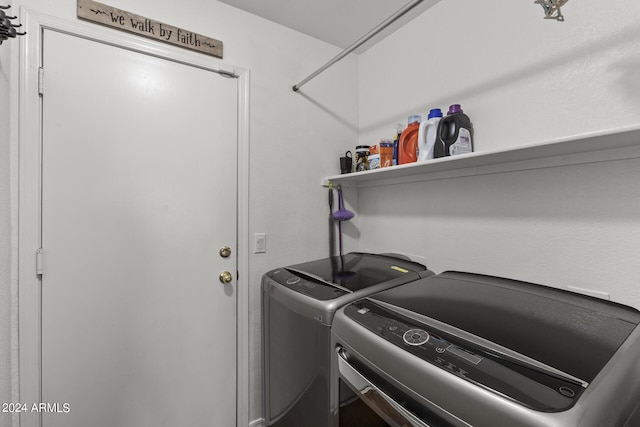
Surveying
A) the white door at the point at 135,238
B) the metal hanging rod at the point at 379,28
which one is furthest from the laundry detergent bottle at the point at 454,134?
the white door at the point at 135,238

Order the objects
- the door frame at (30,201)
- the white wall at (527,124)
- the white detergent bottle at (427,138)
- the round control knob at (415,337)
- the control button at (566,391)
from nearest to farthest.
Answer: the control button at (566,391) < the round control knob at (415,337) < the white wall at (527,124) < the door frame at (30,201) < the white detergent bottle at (427,138)

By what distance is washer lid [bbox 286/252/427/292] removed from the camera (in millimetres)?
1298

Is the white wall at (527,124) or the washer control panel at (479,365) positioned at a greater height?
the white wall at (527,124)

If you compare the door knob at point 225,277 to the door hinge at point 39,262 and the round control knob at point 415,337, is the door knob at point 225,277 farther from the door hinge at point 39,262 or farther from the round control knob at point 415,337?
the round control knob at point 415,337

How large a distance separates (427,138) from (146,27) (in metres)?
1.56

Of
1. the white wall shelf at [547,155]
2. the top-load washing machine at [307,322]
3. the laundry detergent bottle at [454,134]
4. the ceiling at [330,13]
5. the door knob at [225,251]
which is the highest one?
the ceiling at [330,13]

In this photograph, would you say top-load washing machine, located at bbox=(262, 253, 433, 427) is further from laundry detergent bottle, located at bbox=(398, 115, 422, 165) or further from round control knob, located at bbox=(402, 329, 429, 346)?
laundry detergent bottle, located at bbox=(398, 115, 422, 165)

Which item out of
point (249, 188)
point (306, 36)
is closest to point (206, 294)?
point (249, 188)

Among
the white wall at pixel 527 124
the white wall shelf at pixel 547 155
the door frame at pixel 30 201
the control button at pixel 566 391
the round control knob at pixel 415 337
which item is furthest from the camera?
the door frame at pixel 30 201

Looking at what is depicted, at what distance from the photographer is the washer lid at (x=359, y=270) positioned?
1298mm

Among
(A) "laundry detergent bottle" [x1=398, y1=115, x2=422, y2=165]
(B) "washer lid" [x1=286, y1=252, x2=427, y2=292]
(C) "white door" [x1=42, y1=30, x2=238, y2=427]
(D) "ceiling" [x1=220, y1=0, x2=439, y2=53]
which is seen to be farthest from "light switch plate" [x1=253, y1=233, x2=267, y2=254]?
(D) "ceiling" [x1=220, y1=0, x2=439, y2=53]

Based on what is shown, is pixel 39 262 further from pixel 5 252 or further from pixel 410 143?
pixel 410 143

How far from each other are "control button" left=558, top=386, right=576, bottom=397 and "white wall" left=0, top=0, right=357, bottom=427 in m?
1.44

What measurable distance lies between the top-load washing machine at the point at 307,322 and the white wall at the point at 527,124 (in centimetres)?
39
